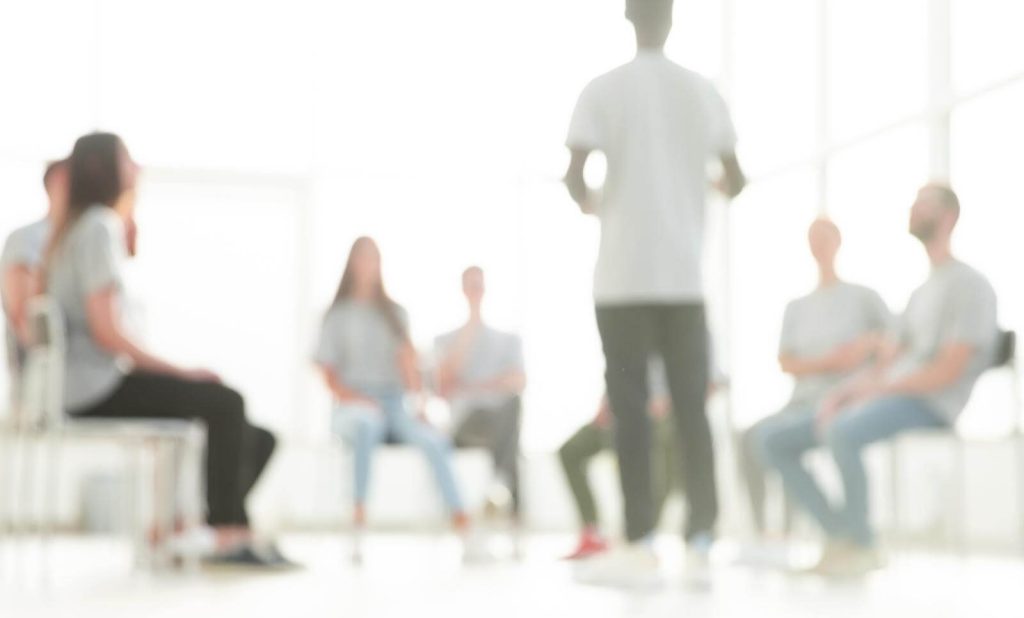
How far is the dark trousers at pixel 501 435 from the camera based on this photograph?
210 inches

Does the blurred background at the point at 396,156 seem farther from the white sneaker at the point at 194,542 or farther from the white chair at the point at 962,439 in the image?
the white sneaker at the point at 194,542

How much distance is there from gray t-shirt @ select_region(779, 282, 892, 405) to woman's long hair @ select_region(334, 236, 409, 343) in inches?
53.7

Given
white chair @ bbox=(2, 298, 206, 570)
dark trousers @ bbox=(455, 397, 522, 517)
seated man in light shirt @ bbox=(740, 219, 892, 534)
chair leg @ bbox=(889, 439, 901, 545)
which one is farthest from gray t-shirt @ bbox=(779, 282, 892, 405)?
white chair @ bbox=(2, 298, 206, 570)

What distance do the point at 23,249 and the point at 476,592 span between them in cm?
165

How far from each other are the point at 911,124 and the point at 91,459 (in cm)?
438

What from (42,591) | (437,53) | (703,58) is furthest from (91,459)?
(42,591)

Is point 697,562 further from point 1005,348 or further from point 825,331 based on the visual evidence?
point 825,331

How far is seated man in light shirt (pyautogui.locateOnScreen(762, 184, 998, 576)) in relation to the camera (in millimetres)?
3984

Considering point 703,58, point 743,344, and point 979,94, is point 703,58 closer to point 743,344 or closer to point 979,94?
point 743,344

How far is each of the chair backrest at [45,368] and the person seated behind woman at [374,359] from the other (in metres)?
1.62

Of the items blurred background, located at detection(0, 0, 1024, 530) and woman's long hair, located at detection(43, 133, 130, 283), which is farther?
blurred background, located at detection(0, 0, 1024, 530)

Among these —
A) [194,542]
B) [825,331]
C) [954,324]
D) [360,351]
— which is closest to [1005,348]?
[954,324]

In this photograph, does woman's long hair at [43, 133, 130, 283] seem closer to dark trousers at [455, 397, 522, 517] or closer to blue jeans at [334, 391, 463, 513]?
blue jeans at [334, 391, 463, 513]

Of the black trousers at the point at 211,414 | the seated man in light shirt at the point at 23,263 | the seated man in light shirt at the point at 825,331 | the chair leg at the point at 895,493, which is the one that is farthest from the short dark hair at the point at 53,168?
the chair leg at the point at 895,493
